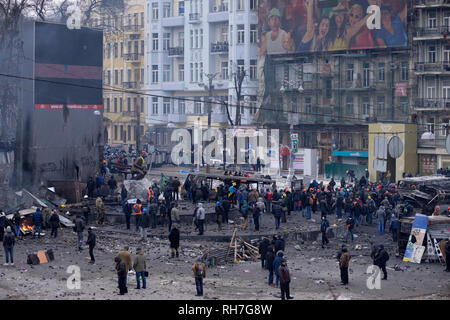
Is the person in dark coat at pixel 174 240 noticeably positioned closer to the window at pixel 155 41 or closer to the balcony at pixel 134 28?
the window at pixel 155 41

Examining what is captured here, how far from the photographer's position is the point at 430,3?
5697cm

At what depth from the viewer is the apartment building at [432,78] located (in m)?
56.1

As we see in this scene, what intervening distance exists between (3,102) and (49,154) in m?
15.4

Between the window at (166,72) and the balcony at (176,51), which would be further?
the window at (166,72)

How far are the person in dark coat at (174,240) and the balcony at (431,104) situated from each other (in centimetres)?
3482

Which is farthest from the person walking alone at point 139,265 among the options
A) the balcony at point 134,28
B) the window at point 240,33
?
the balcony at point 134,28

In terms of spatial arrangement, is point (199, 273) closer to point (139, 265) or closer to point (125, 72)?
point (139, 265)

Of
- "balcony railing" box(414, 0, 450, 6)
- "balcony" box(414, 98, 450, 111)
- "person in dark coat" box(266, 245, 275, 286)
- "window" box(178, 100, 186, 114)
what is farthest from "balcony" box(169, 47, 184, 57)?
"person in dark coat" box(266, 245, 275, 286)

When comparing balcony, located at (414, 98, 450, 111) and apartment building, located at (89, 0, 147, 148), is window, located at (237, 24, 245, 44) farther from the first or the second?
balcony, located at (414, 98, 450, 111)

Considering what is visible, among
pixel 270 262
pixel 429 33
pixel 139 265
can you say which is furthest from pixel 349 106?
pixel 139 265

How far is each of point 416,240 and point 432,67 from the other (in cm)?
3266

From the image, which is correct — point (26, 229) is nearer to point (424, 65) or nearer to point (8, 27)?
Answer: point (8, 27)

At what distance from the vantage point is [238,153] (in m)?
66.5
